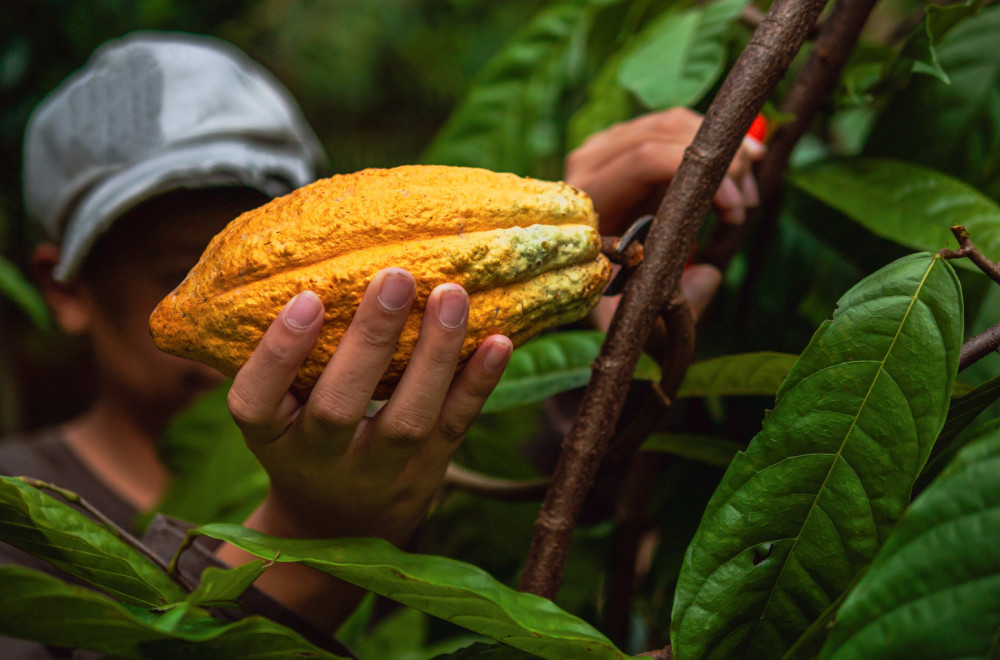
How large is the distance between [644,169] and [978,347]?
0.41 m

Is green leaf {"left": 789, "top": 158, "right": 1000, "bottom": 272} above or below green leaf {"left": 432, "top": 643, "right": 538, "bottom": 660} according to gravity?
above

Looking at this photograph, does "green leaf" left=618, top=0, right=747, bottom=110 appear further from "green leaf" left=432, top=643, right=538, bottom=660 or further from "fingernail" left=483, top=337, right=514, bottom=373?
"green leaf" left=432, top=643, right=538, bottom=660

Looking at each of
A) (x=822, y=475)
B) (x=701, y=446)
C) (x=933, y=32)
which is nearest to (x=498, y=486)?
(x=701, y=446)

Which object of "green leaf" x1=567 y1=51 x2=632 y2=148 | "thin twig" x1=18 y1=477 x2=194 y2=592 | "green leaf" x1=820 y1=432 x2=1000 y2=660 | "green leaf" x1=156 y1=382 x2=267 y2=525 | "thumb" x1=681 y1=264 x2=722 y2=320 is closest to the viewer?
"green leaf" x1=820 y1=432 x2=1000 y2=660

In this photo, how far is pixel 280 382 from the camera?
55cm

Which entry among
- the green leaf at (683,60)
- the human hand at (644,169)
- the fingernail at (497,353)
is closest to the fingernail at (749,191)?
the human hand at (644,169)

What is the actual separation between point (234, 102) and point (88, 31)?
3.81ft

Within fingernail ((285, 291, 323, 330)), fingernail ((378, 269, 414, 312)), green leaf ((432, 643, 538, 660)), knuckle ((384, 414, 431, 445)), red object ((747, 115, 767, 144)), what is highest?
red object ((747, 115, 767, 144))

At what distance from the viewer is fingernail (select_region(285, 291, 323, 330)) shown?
1.71 ft

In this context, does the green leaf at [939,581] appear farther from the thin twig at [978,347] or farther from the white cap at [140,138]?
the white cap at [140,138]

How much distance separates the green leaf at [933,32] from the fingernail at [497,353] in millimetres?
558

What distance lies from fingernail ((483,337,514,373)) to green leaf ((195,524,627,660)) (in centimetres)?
16

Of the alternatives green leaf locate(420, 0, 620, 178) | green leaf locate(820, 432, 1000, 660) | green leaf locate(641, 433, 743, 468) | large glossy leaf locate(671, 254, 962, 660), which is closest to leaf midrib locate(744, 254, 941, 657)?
large glossy leaf locate(671, 254, 962, 660)

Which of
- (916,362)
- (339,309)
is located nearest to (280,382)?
(339,309)
